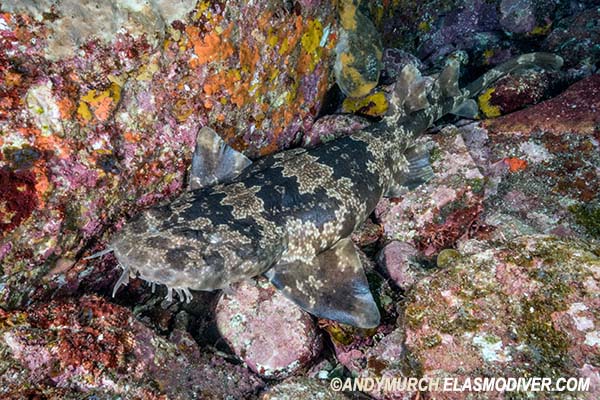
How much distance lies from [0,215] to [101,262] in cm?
108

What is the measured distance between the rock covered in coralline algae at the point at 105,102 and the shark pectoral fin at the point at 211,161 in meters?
0.10

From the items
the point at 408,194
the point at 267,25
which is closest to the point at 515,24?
the point at 408,194

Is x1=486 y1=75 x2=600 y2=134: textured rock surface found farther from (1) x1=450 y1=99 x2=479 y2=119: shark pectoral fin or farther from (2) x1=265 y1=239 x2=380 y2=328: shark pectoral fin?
(2) x1=265 y1=239 x2=380 y2=328: shark pectoral fin

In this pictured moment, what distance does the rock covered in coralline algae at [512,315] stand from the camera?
7.55 feet

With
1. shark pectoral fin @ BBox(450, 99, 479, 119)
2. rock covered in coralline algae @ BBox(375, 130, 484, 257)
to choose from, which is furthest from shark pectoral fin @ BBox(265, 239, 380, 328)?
shark pectoral fin @ BBox(450, 99, 479, 119)

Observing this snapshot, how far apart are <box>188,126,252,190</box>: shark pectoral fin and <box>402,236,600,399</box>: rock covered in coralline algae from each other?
2.16 m

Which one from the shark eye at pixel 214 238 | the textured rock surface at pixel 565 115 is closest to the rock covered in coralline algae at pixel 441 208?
the textured rock surface at pixel 565 115

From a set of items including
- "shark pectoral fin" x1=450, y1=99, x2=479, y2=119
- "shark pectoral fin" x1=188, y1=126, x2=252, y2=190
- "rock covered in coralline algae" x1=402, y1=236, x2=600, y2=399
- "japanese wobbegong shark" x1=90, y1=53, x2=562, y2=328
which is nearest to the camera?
"rock covered in coralline algae" x1=402, y1=236, x2=600, y2=399

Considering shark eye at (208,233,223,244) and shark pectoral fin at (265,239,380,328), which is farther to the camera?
shark pectoral fin at (265,239,380,328)

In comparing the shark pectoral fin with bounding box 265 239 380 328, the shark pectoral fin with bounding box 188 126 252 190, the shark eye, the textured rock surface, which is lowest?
the shark pectoral fin with bounding box 265 239 380 328

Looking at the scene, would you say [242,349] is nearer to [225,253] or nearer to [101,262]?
[225,253]

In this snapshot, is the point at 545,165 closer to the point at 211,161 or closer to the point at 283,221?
the point at 283,221

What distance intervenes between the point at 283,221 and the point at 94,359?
1.86 metres

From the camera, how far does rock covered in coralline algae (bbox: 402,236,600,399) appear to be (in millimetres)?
2301
